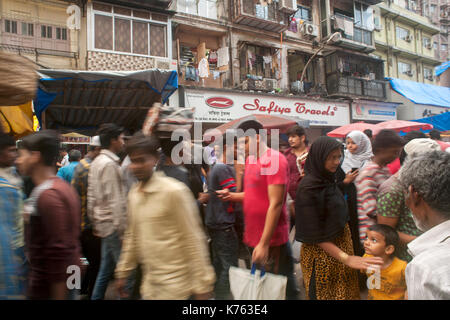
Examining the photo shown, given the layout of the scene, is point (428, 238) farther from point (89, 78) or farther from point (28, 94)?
point (89, 78)

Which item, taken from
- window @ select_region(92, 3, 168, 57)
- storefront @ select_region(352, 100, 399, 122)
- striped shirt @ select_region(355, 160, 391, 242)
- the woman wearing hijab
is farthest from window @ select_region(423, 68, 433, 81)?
striped shirt @ select_region(355, 160, 391, 242)

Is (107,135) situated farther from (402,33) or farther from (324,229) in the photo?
(402,33)

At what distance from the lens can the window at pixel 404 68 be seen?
22.9 metres

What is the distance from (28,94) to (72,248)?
112 cm

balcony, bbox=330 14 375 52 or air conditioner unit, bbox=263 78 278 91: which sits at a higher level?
balcony, bbox=330 14 375 52

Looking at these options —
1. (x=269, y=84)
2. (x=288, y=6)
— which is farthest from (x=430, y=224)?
(x=288, y=6)

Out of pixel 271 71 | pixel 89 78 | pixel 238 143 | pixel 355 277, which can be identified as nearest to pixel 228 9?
pixel 271 71

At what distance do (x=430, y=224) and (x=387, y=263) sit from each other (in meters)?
1.54

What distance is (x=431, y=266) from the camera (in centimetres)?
102

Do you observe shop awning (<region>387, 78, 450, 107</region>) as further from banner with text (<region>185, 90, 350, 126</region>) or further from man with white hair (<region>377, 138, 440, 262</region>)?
man with white hair (<region>377, 138, 440, 262</region>)

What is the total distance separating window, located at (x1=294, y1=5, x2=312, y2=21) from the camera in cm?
1761

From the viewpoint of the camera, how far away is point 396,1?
23.3 m

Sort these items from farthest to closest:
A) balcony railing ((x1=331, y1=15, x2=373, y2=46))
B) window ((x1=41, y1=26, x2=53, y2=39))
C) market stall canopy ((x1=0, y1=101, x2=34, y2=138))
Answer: balcony railing ((x1=331, y1=15, x2=373, y2=46))
window ((x1=41, y1=26, x2=53, y2=39))
market stall canopy ((x1=0, y1=101, x2=34, y2=138))

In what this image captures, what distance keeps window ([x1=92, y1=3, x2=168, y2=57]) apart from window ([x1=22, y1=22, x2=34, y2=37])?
2280 mm
